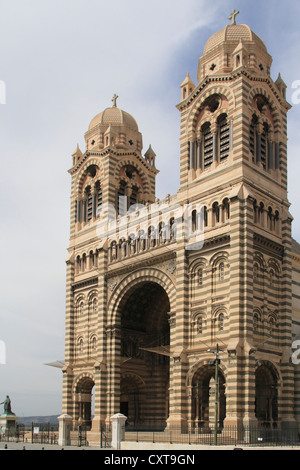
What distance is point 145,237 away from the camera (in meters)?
48.3

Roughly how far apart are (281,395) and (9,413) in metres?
28.8

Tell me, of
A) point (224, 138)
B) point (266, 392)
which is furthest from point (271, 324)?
point (224, 138)

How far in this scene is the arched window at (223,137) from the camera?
143ft

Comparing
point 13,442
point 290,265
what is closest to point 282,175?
point 290,265

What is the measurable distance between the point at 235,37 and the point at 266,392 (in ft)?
84.9

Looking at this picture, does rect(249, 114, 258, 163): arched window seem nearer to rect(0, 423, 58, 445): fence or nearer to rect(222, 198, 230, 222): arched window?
rect(222, 198, 230, 222): arched window

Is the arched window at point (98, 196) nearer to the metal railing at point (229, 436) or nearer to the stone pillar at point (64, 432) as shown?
the stone pillar at point (64, 432)

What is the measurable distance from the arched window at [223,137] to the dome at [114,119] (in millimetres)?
14875

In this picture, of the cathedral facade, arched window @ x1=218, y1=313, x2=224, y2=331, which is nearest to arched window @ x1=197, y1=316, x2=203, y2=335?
the cathedral facade

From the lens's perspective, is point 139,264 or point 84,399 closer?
point 139,264

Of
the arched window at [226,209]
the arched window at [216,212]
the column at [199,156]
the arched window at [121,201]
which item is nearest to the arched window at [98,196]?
the arched window at [121,201]

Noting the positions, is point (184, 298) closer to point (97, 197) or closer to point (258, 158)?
point (258, 158)

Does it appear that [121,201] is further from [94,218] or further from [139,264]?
[139,264]

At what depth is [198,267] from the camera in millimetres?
42719
